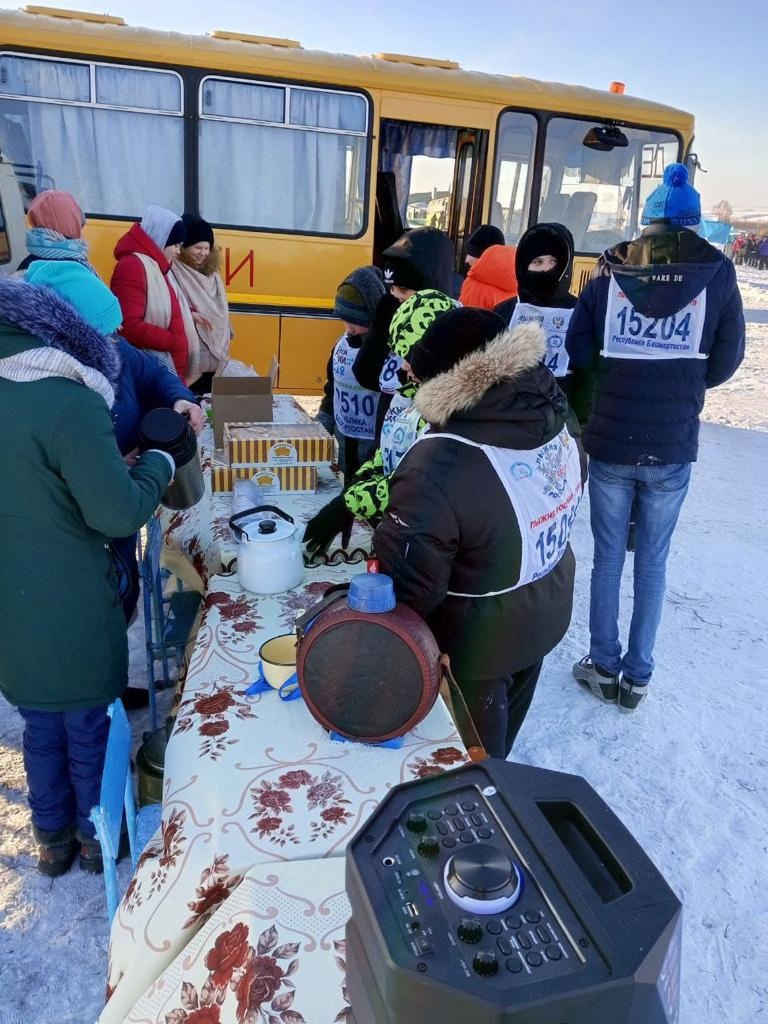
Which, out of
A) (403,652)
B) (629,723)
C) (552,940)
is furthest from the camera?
(629,723)

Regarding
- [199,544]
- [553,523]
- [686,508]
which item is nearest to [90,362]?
[199,544]

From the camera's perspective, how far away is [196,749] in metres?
1.41

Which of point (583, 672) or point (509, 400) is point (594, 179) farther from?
point (509, 400)

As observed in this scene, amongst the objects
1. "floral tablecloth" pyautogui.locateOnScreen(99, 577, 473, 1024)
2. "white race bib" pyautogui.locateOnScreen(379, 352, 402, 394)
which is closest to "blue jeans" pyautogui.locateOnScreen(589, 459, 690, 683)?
"white race bib" pyautogui.locateOnScreen(379, 352, 402, 394)

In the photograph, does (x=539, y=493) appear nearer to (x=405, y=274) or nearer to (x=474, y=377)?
(x=474, y=377)

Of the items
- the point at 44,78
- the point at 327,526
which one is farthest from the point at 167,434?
the point at 44,78

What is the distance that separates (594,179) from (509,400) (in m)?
5.75

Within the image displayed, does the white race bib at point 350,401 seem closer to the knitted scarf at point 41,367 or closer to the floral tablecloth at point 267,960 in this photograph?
the knitted scarf at point 41,367

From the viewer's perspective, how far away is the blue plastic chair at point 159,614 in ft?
8.46

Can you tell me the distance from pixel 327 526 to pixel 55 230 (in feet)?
7.22

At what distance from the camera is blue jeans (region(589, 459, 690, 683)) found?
278 cm

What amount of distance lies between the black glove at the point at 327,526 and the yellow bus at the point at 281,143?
397 centimetres

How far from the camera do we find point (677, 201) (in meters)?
2.54

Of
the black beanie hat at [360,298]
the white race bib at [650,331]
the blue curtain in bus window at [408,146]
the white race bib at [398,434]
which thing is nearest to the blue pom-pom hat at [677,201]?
the white race bib at [650,331]
